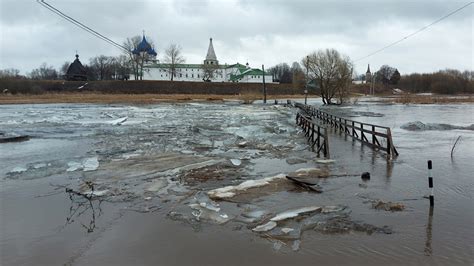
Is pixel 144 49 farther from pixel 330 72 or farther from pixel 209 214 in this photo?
pixel 209 214

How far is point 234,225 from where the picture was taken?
7.79 m

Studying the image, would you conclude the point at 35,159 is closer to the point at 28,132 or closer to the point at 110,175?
the point at 110,175

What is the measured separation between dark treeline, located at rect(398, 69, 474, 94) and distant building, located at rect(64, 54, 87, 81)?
331 feet

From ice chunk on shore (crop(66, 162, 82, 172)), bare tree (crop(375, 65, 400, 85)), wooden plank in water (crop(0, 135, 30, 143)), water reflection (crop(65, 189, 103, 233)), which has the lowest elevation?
water reflection (crop(65, 189, 103, 233))

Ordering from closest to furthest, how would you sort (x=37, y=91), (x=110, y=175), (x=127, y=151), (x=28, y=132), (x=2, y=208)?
1. (x=2, y=208)
2. (x=110, y=175)
3. (x=127, y=151)
4. (x=28, y=132)
5. (x=37, y=91)

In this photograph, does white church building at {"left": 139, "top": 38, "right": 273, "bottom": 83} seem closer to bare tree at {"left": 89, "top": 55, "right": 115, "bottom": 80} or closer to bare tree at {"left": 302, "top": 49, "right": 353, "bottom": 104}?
bare tree at {"left": 89, "top": 55, "right": 115, "bottom": 80}

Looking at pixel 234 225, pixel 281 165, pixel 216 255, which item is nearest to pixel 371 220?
pixel 234 225

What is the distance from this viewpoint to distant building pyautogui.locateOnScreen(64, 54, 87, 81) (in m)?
109

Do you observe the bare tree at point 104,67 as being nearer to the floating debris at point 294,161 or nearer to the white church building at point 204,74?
the white church building at point 204,74

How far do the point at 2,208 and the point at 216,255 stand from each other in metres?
5.89

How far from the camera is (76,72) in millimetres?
110375

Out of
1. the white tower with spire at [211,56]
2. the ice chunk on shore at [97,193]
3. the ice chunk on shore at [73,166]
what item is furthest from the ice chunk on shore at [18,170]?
the white tower with spire at [211,56]

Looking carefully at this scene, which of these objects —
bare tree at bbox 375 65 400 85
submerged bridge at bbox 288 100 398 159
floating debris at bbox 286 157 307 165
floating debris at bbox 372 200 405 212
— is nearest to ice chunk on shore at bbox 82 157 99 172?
floating debris at bbox 286 157 307 165

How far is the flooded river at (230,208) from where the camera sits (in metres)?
6.49
